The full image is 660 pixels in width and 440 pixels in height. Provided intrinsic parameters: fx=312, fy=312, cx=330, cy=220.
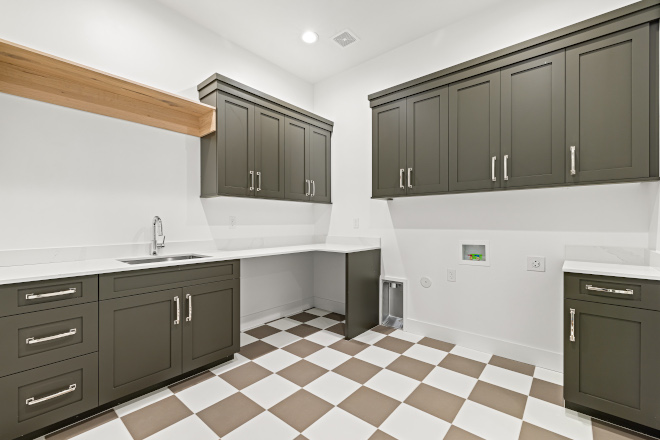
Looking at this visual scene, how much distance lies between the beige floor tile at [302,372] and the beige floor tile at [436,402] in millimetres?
684

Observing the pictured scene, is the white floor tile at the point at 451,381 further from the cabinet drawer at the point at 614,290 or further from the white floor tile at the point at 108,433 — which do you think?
the white floor tile at the point at 108,433

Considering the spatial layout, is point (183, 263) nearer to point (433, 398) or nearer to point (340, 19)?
point (433, 398)

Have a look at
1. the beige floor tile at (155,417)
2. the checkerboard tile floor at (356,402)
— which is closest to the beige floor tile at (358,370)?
the checkerboard tile floor at (356,402)

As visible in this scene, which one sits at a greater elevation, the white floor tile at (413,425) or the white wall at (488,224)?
the white wall at (488,224)

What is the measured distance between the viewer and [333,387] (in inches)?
85.1

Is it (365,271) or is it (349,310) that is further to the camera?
(365,271)

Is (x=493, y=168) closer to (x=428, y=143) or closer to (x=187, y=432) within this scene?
(x=428, y=143)

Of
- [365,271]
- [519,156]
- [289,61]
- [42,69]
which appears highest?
[289,61]

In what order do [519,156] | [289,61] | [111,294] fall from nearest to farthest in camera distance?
[111,294] < [519,156] < [289,61]

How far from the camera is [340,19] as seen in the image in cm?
291

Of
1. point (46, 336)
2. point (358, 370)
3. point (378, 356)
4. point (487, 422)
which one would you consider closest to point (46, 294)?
point (46, 336)

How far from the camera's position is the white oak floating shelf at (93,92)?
1855 mm

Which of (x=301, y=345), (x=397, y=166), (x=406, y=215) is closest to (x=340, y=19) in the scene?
(x=397, y=166)

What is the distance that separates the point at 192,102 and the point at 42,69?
89 centimetres
